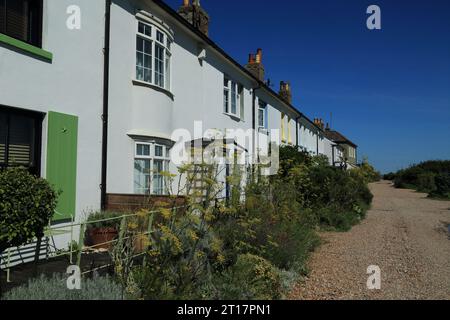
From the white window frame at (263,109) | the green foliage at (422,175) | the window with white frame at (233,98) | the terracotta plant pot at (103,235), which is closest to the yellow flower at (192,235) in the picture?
the terracotta plant pot at (103,235)

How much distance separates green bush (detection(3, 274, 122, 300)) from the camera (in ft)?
13.4

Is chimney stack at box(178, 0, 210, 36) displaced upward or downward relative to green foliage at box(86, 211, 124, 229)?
upward

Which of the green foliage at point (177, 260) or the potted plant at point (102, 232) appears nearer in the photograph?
the green foliage at point (177, 260)

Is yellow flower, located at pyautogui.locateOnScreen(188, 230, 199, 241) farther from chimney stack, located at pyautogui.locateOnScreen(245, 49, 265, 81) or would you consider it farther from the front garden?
chimney stack, located at pyautogui.locateOnScreen(245, 49, 265, 81)

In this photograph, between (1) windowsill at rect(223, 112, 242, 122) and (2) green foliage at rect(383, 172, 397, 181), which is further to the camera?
(2) green foliage at rect(383, 172, 397, 181)

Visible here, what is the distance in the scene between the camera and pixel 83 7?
793 cm

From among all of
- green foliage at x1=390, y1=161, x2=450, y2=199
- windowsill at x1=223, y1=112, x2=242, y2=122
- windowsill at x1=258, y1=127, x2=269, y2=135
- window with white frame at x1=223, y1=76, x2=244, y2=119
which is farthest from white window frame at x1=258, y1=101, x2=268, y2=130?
green foliage at x1=390, y1=161, x2=450, y2=199

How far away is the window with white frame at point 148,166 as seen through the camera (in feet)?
30.7

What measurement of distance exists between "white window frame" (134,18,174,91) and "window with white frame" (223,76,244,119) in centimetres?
471

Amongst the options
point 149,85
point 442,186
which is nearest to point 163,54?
point 149,85

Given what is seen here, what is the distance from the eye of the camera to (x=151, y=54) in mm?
9883

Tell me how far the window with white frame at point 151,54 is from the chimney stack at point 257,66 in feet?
35.3

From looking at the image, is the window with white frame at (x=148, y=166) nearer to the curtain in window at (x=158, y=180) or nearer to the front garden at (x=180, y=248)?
the curtain in window at (x=158, y=180)

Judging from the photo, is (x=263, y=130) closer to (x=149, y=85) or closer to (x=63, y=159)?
(x=149, y=85)
